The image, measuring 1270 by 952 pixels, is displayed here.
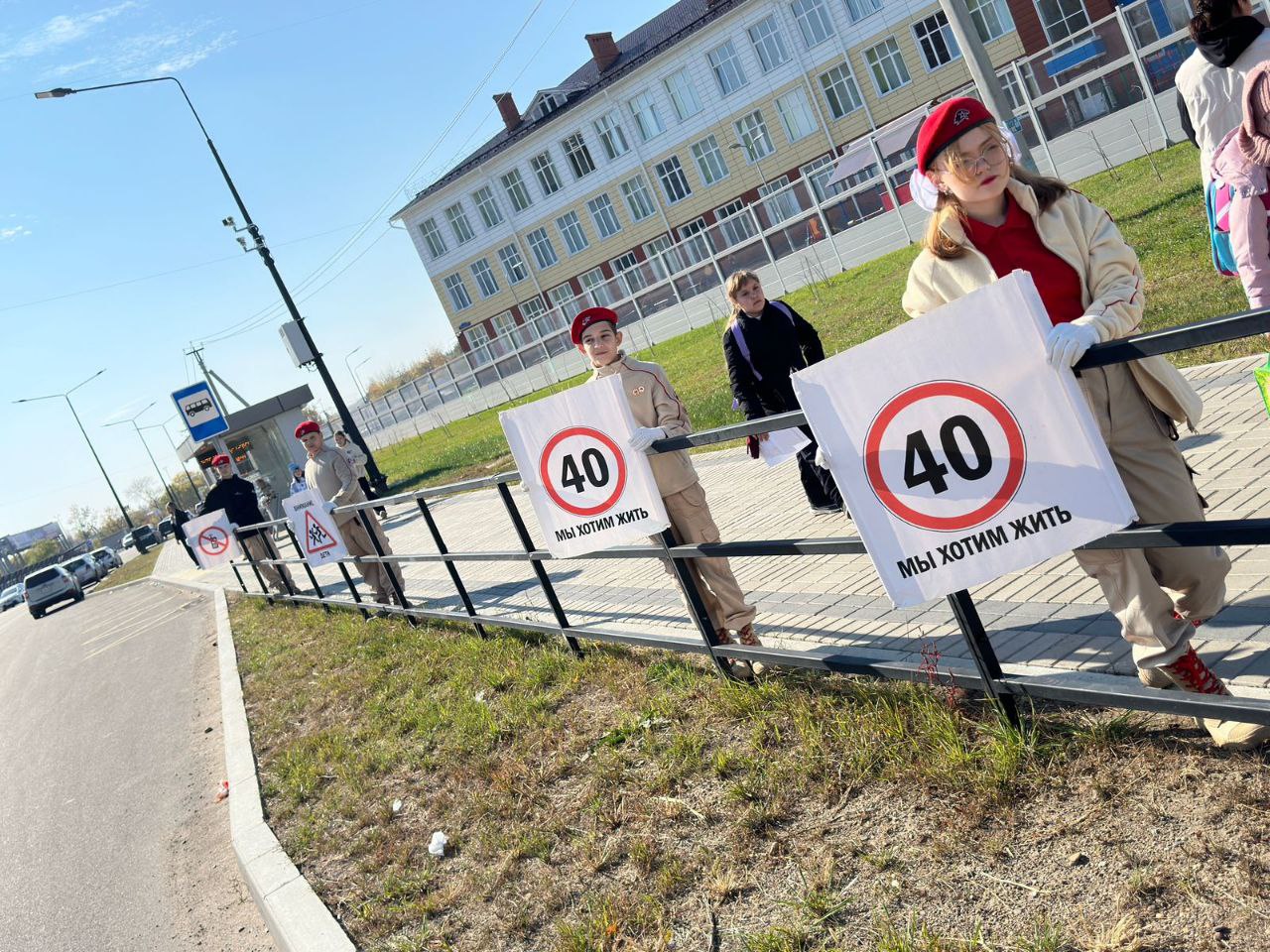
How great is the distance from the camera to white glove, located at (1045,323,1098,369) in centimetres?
270

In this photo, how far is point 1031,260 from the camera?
307 cm

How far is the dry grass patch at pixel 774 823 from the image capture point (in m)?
2.66

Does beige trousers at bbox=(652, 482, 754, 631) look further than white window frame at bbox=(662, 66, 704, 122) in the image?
No

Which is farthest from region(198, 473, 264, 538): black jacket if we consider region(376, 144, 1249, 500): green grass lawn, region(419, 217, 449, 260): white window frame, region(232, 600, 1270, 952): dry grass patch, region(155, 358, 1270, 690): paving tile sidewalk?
region(419, 217, 449, 260): white window frame

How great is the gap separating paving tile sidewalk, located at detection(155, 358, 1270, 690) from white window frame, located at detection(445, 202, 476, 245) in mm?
42820

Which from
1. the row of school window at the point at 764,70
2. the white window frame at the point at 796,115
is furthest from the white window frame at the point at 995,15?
the white window frame at the point at 796,115

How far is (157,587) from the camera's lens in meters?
30.4

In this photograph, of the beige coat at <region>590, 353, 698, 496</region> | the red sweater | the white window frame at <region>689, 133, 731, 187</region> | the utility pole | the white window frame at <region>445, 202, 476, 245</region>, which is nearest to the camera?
the red sweater

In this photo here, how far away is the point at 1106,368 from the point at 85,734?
10.3 meters

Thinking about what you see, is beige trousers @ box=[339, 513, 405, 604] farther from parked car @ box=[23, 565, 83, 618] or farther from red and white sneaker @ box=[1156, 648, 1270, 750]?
parked car @ box=[23, 565, 83, 618]

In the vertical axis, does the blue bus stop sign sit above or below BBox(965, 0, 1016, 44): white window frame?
below

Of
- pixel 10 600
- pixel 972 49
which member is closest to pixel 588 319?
pixel 972 49

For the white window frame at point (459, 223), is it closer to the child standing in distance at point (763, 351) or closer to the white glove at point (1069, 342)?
the child standing in distance at point (763, 351)

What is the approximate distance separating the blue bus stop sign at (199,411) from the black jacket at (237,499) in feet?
30.7
